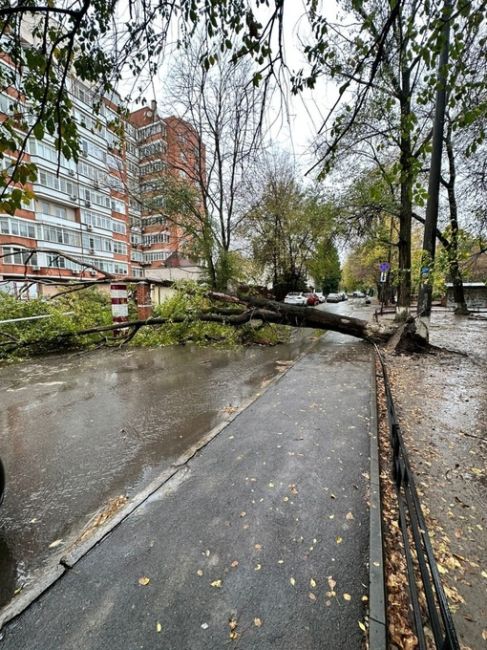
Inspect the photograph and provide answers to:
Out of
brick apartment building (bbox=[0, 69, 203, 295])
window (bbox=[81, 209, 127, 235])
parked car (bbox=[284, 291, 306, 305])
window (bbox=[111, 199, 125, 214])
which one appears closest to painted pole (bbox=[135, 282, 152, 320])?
brick apartment building (bbox=[0, 69, 203, 295])

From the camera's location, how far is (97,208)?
32.5m

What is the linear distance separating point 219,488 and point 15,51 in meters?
3.96

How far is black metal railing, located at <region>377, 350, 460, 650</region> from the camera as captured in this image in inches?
47.9

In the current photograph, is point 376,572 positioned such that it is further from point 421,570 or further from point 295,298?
point 295,298

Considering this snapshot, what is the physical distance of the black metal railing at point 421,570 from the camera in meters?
1.22

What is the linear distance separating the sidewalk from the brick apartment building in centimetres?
384

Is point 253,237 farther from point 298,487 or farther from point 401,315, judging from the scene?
point 298,487

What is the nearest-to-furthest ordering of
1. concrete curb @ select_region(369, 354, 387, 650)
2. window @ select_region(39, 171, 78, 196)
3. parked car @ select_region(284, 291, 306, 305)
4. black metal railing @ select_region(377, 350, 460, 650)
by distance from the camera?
black metal railing @ select_region(377, 350, 460, 650) < concrete curb @ select_region(369, 354, 387, 650) < parked car @ select_region(284, 291, 306, 305) < window @ select_region(39, 171, 78, 196)

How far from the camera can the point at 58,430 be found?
3.77 meters

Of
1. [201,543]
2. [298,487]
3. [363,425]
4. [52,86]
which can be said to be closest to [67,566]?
[201,543]

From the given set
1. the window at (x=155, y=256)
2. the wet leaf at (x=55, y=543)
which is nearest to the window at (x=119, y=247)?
the window at (x=155, y=256)

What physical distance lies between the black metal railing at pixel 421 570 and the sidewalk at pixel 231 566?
0.27 meters

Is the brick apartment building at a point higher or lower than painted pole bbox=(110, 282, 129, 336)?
higher

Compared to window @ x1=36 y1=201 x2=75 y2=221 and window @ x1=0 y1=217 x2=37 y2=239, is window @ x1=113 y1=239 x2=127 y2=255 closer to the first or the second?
window @ x1=36 y1=201 x2=75 y2=221
